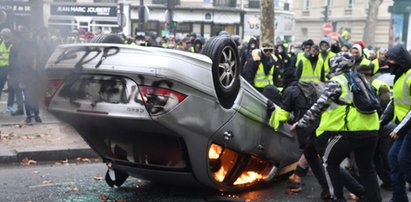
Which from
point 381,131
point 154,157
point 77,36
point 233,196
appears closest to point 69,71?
point 77,36

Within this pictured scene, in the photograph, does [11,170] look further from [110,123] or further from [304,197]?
[304,197]

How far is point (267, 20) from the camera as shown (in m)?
17.3

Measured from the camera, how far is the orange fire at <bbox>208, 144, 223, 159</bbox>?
547 centimetres

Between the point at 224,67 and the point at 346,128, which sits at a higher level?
the point at 224,67

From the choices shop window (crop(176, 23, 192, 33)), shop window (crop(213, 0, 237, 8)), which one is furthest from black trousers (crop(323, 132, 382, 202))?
shop window (crop(213, 0, 237, 8))

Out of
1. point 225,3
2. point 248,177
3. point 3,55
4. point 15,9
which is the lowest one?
point 248,177

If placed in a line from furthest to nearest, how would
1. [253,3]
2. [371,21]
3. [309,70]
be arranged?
[371,21] < [253,3] < [309,70]

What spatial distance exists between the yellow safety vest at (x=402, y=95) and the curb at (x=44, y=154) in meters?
4.51

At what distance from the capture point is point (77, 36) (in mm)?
5227

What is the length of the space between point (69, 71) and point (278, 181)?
128 inches

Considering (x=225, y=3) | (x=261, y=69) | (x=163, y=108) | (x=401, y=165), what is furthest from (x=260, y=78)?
(x=225, y=3)

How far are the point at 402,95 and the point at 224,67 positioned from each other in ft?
6.45

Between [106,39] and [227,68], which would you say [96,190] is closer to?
[106,39]

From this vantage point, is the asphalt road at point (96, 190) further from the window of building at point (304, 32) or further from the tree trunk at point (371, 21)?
the window of building at point (304, 32)
